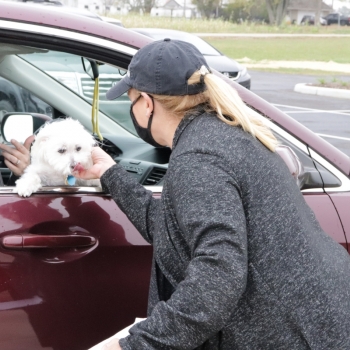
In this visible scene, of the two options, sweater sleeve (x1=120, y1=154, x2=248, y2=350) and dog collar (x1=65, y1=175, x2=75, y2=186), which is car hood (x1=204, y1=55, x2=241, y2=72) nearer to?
dog collar (x1=65, y1=175, x2=75, y2=186)

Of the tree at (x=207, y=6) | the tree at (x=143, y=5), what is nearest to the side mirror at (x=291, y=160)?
the tree at (x=143, y=5)

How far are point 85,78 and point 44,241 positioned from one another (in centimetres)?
227

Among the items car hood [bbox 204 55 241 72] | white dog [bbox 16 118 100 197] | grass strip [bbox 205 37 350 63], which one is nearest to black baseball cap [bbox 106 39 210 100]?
white dog [bbox 16 118 100 197]

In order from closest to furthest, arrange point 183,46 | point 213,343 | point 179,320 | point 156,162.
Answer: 1. point 179,320
2. point 213,343
3. point 183,46
4. point 156,162

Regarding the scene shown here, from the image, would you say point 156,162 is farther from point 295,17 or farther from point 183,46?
point 295,17

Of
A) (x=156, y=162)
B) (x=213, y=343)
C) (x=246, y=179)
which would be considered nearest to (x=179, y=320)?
(x=213, y=343)

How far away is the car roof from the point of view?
228cm

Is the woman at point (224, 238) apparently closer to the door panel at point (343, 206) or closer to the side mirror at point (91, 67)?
the door panel at point (343, 206)

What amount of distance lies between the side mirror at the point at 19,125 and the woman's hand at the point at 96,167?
0.79 meters

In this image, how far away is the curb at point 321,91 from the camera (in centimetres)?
1625

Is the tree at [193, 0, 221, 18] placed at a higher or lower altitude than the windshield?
lower

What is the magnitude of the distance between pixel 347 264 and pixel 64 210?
93 cm

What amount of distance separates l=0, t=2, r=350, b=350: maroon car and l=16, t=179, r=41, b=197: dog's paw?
0.02 metres

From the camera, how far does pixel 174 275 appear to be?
6.06ft
